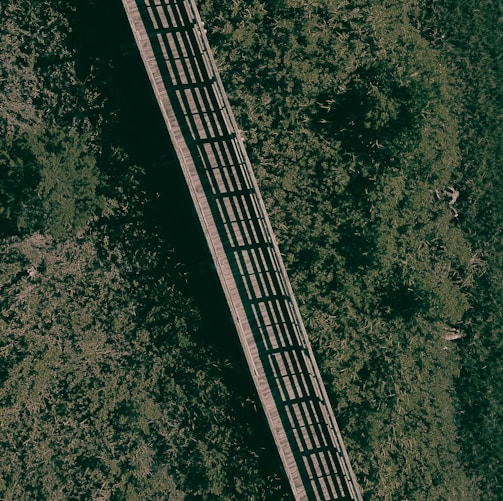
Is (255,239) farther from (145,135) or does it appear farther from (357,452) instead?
(357,452)

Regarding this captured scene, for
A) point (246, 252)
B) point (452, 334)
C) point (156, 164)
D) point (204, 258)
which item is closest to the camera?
point (246, 252)

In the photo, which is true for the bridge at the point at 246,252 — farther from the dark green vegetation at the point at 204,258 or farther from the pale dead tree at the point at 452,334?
the pale dead tree at the point at 452,334

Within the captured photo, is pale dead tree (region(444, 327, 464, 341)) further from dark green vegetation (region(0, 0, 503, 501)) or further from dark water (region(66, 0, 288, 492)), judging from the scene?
dark water (region(66, 0, 288, 492))

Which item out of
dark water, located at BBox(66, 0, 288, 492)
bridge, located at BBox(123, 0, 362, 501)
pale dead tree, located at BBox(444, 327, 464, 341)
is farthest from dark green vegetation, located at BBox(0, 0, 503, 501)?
bridge, located at BBox(123, 0, 362, 501)

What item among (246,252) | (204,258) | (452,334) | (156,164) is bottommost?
(452,334)

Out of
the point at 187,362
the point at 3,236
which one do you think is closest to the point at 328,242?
the point at 187,362

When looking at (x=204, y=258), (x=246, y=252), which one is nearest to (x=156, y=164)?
(x=204, y=258)

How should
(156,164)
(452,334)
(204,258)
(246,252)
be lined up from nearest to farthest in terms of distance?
(246,252)
(156,164)
(204,258)
(452,334)

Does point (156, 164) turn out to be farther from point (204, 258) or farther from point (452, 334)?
point (452, 334)
